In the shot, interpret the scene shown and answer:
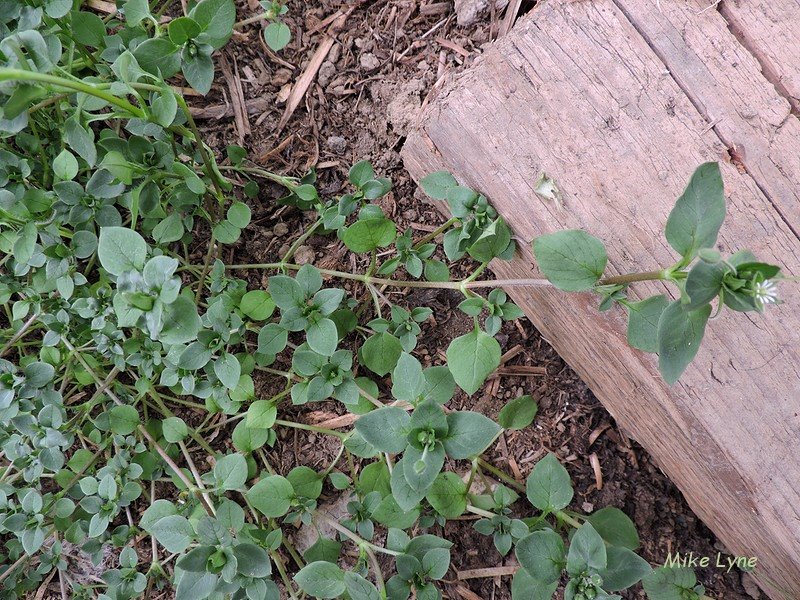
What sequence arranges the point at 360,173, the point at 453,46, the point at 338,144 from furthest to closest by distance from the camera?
the point at 338,144, the point at 453,46, the point at 360,173

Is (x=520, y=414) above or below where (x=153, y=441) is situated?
below

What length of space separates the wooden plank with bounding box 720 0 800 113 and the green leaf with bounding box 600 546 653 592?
1.25 metres

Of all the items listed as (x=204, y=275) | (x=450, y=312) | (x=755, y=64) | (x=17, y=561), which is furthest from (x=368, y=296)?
(x=17, y=561)

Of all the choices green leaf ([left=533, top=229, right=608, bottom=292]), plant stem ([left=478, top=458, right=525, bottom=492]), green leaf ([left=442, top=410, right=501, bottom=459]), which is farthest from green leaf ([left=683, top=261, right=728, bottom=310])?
plant stem ([left=478, top=458, right=525, bottom=492])

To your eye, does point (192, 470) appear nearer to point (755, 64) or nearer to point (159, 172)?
point (159, 172)

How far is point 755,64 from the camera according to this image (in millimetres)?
1672

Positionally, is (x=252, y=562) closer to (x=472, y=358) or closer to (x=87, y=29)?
(x=472, y=358)

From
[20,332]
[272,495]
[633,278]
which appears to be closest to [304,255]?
[272,495]

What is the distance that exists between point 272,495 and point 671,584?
1.23 meters

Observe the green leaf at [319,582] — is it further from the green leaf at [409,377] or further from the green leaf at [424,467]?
the green leaf at [409,377]

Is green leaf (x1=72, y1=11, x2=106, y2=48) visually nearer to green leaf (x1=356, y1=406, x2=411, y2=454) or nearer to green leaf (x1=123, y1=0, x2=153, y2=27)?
green leaf (x1=123, y1=0, x2=153, y2=27)

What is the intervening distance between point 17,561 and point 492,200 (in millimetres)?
1980

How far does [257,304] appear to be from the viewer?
2.05 meters

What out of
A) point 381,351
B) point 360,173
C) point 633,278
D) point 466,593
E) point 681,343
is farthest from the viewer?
point 466,593
